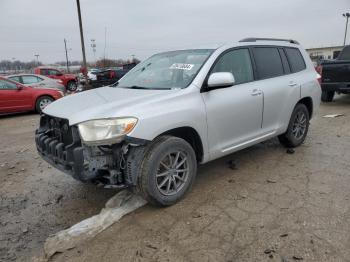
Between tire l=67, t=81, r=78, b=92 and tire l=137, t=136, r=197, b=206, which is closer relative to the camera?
tire l=137, t=136, r=197, b=206

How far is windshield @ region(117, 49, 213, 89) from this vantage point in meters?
4.09

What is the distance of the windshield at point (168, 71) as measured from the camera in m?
4.09

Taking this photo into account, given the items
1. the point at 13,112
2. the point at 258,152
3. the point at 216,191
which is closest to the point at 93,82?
the point at 13,112

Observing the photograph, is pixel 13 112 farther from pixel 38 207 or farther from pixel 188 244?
pixel 188 244

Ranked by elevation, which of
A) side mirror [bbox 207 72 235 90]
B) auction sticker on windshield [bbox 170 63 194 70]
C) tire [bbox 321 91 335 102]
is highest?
auction sticker on windshield [bbox 170 63 194 70]

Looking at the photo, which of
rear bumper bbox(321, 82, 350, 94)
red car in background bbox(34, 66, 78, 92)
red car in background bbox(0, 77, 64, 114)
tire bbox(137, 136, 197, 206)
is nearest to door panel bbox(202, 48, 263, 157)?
tire bbox(137, 136, 197, 206)

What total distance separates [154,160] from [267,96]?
209 centimetres

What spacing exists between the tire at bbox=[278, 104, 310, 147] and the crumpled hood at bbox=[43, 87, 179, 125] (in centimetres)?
256

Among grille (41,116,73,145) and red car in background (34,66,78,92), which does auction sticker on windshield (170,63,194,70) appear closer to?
grille (41,116,73,145)

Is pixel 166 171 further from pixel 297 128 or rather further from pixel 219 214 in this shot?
pixel 297 128

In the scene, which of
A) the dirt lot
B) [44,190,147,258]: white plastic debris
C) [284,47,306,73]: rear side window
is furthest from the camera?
[284,47,306,73]: rear side window

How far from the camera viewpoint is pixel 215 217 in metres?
3.48

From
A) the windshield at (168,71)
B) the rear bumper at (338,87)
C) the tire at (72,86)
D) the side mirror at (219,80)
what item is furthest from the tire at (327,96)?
the tire at (72,86)

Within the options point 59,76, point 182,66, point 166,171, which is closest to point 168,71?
point 182,66
